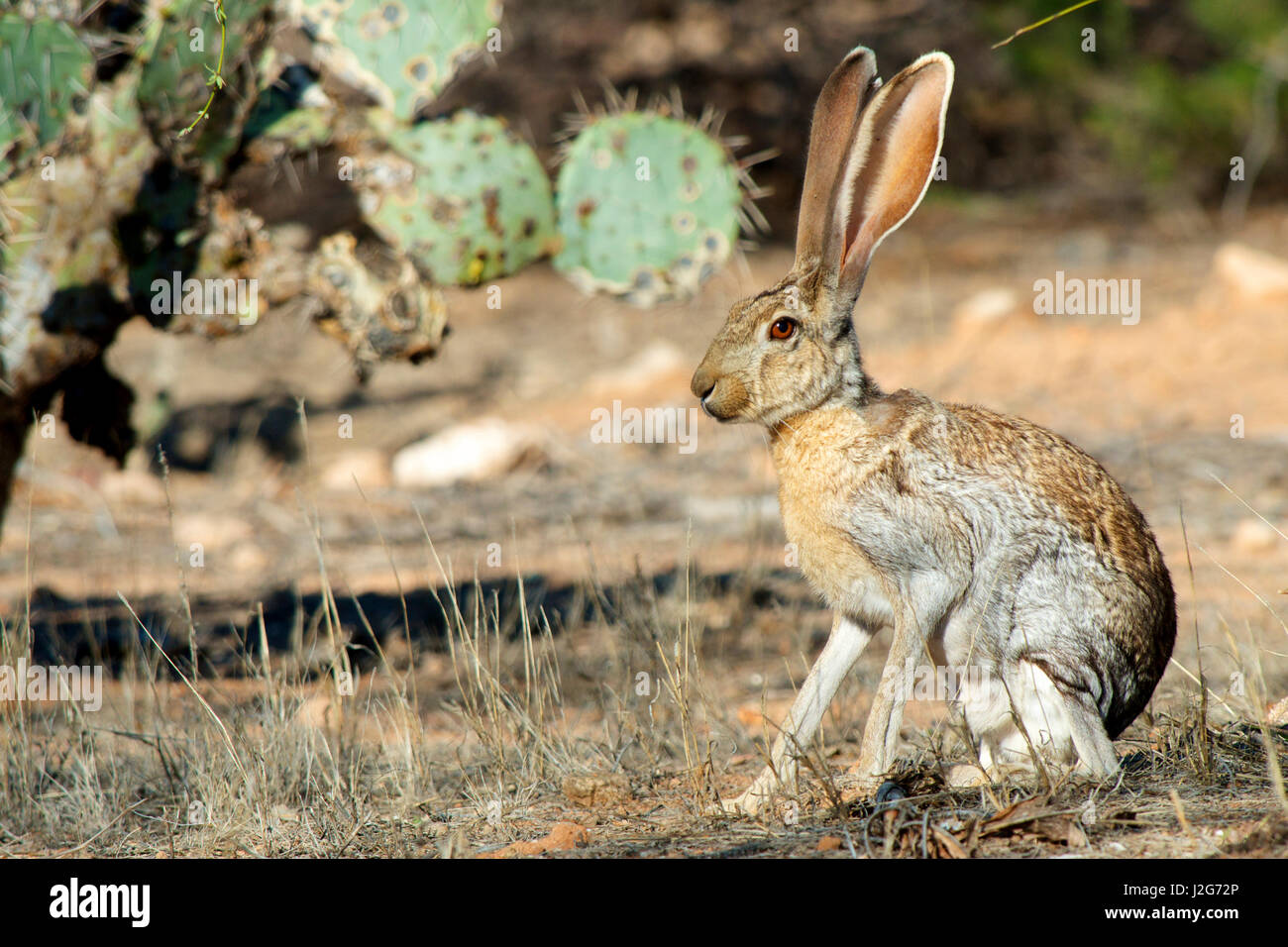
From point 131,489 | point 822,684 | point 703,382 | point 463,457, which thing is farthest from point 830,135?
→ point 131,489

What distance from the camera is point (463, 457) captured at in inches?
359

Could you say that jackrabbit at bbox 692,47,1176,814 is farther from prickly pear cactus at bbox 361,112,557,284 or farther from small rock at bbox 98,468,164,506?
small rock at bbox 98,468,164,506

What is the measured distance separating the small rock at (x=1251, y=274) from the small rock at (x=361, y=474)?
7.04m

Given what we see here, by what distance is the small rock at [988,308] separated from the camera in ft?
38.2

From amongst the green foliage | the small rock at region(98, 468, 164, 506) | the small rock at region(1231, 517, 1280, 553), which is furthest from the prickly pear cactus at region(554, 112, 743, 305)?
the green foliage

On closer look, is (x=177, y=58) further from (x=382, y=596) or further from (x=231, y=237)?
(x=382, y=596)

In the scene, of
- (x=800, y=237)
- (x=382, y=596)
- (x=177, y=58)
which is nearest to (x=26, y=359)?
(x=177, y=58)

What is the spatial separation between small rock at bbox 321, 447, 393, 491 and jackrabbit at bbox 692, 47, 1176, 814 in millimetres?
5386

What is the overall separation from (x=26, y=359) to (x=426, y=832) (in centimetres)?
251

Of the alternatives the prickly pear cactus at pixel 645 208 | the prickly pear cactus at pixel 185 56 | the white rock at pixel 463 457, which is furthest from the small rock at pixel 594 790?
the white rock at pixel 463 457

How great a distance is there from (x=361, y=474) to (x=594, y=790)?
553cm

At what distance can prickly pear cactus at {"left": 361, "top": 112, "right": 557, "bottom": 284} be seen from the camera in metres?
5.49

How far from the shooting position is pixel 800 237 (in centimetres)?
393
